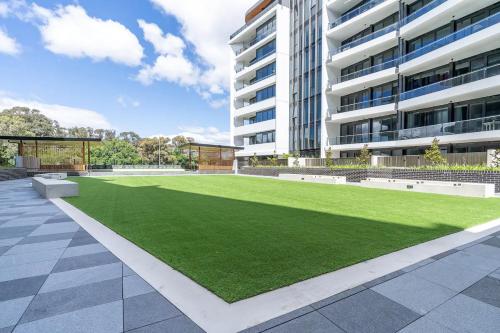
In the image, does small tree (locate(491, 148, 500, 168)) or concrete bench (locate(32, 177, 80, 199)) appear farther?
small tree (locate(491, 148, 500, 168))

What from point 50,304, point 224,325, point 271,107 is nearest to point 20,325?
point 50,304

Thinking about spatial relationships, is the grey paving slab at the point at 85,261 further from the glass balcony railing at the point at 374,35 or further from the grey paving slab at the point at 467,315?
the glass balcony railing at the point at 374,35

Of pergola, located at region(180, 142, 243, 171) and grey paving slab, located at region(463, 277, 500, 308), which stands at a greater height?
pergola, located at region(180, 142, 243, 171)

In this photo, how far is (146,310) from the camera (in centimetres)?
286

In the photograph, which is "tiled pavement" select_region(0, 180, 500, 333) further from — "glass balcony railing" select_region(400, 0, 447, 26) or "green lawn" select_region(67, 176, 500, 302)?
"glass balcony railing" select_region(400, 0, 447, 26)

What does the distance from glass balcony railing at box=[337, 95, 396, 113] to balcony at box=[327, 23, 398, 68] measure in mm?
5455

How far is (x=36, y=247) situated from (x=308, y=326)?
5541mm

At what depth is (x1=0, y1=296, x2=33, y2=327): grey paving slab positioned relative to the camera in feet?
8.78

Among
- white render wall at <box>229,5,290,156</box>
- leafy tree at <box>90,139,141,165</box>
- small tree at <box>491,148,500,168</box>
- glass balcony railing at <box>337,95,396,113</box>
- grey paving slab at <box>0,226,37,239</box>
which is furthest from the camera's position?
leafy tree at <box>90,139,141,165</box>

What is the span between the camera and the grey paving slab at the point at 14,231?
598 centimetres

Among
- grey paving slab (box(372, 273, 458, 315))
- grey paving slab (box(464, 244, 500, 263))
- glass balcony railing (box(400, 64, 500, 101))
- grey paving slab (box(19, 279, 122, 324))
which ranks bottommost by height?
grey paving slab (box(464, 244, 500, 263))

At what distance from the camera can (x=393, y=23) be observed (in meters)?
26.7

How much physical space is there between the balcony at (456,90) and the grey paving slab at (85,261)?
25.0 metres

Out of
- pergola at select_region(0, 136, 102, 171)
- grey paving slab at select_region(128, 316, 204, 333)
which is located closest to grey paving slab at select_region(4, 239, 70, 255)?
grey paving slab at select_region(128, 316, 204, 333)
